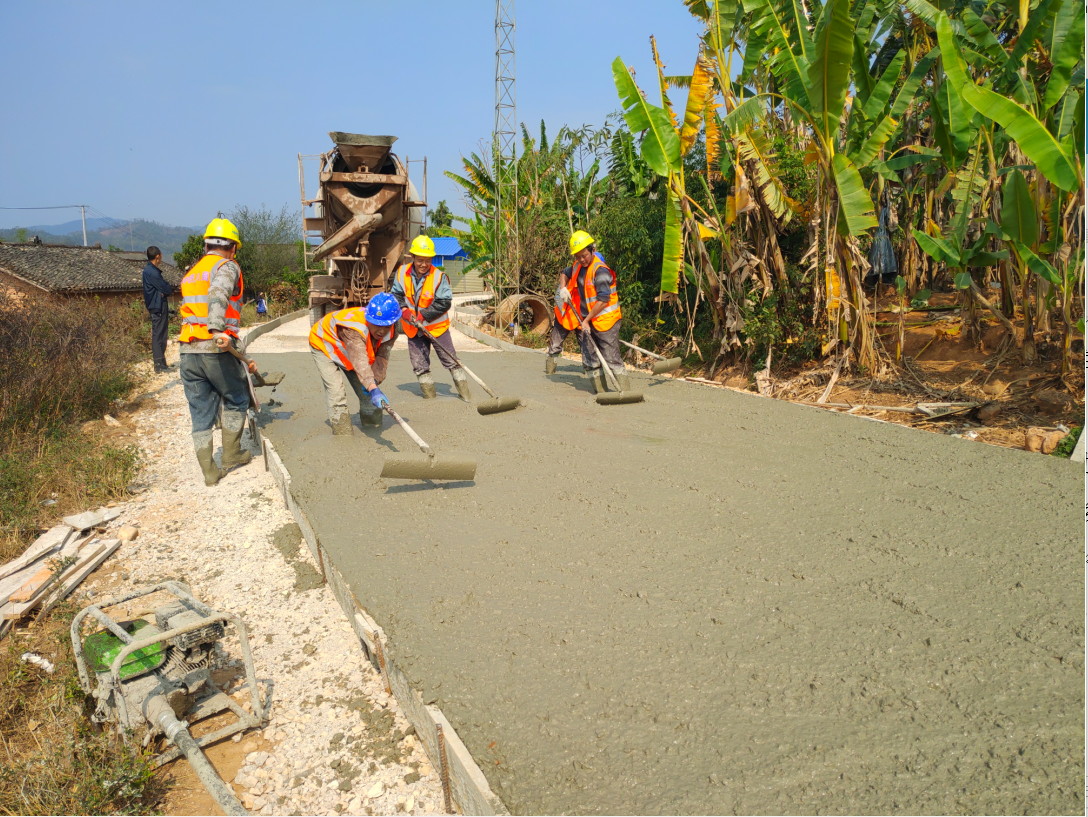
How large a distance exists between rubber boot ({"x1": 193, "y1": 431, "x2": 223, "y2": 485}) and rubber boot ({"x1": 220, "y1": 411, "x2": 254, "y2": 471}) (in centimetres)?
18

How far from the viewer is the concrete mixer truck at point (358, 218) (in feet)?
33.1

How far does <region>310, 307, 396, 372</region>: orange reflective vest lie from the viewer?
5461mm

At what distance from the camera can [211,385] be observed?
5324 millimetres

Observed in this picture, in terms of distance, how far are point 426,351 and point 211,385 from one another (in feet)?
7.09

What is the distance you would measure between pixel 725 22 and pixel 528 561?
6077 mm

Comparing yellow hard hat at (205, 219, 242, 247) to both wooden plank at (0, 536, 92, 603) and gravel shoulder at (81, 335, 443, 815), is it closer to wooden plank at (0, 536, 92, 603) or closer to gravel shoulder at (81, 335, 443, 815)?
gravel shoulder at (81, 335, 443, 815)

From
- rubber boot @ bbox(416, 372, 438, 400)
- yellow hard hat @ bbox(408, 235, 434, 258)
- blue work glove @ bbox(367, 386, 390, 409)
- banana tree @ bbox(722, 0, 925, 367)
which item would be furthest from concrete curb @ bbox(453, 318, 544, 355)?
blue work glove @ bbox(367, 386, 390, 409)

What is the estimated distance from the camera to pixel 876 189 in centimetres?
935

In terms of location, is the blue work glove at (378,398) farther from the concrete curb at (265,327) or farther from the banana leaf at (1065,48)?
the concrete curb at (265,327)

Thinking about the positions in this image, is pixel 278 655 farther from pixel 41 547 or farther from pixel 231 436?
pixel 231 436

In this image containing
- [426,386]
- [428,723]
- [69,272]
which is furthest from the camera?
[69,272]

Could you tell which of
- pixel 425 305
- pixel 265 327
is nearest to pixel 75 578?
pixel 425 305

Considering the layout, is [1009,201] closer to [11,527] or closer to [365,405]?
[365,405]

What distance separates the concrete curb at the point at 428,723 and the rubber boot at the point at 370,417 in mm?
2351
